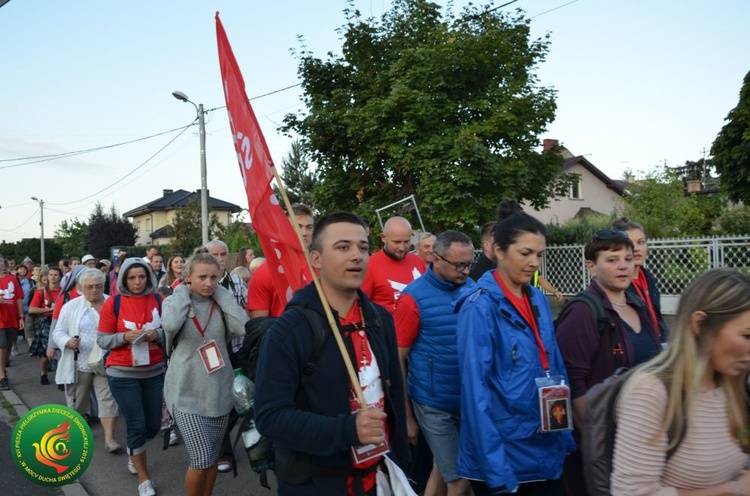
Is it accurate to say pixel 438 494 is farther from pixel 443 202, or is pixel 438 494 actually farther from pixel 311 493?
pixel 443 202

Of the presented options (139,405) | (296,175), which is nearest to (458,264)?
(139,405)

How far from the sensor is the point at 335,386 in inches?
99.1

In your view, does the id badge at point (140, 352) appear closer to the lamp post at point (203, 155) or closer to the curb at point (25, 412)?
the curb at point (25, 412)

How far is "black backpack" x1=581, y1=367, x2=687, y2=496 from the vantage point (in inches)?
84.8

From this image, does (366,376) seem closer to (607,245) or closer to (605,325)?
(605,325)

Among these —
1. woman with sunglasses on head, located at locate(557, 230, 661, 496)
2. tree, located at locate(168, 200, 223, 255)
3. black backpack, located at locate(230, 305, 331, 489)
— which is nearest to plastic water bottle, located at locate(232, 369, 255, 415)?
black backpack, located at locate(230, 305, 331, 489)

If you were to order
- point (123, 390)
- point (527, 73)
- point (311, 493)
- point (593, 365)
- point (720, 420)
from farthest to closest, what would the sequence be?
point (527, 73), point (123, 390), point (593, 365), point (311, 493), point (720, 420)

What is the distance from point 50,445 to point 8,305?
26.0 ft

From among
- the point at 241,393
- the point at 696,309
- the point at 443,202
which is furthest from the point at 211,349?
the point at 443,202

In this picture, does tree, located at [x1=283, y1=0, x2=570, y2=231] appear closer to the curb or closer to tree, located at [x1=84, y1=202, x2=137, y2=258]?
the curb

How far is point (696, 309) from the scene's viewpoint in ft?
6.81

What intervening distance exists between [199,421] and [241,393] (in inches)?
30.3

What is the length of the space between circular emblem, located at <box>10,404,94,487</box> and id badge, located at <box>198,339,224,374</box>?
910 mm

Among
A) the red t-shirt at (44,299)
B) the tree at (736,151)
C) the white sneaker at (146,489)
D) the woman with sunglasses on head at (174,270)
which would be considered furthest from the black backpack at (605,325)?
the tree at (736,151)
